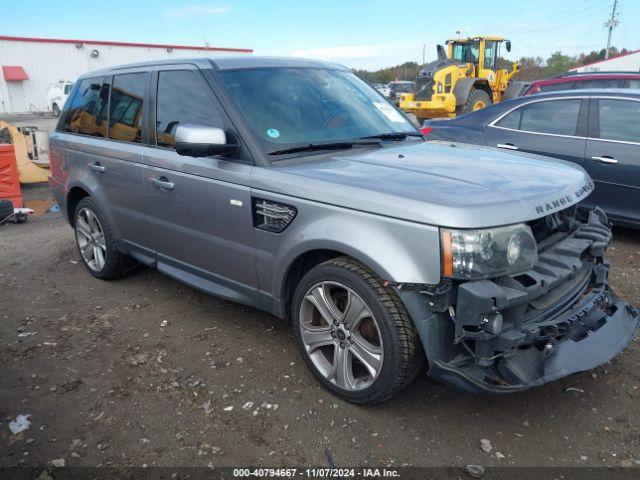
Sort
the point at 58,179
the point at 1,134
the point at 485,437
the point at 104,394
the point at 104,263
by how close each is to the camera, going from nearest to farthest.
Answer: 1. the point at 485,437
2. the point at 104,394
3. the point at 104,263
4. the point at 58,179
5. the point at 1,134

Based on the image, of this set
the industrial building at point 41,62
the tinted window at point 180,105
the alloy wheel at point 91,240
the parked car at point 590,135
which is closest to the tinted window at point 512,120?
the parked car at point 590,135

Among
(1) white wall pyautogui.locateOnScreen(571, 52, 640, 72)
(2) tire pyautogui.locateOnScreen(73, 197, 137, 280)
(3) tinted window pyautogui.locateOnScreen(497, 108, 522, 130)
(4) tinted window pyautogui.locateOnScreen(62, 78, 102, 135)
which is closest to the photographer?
(2) tire pyautogui.locateOnScreen(73, 197, 137, 280)

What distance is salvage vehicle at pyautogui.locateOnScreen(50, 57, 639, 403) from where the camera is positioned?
2438 mm

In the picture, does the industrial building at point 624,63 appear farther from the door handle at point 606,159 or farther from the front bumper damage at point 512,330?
the front bumper damage at point 512,330

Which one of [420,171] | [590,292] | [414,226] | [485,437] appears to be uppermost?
[420,171]

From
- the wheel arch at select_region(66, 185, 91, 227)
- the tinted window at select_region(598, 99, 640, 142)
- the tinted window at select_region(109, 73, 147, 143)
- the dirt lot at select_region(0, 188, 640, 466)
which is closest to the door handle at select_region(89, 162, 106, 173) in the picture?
the tinted window at select_region(109, 73, 147, 143)

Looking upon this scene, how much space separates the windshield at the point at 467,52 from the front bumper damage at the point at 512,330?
1640cm

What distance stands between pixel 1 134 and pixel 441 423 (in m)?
10.3

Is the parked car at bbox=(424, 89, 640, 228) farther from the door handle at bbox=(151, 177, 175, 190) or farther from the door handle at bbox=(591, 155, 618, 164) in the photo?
the door handle at bbox=(151, 177, 175, 190)

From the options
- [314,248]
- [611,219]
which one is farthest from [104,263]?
[611,219]

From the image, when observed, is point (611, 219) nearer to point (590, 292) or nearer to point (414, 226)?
point (590, 292)

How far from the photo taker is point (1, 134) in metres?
10.1

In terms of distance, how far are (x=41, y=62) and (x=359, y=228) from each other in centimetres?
4616

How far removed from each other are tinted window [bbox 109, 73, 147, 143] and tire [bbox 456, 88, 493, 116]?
1344 centimetres
